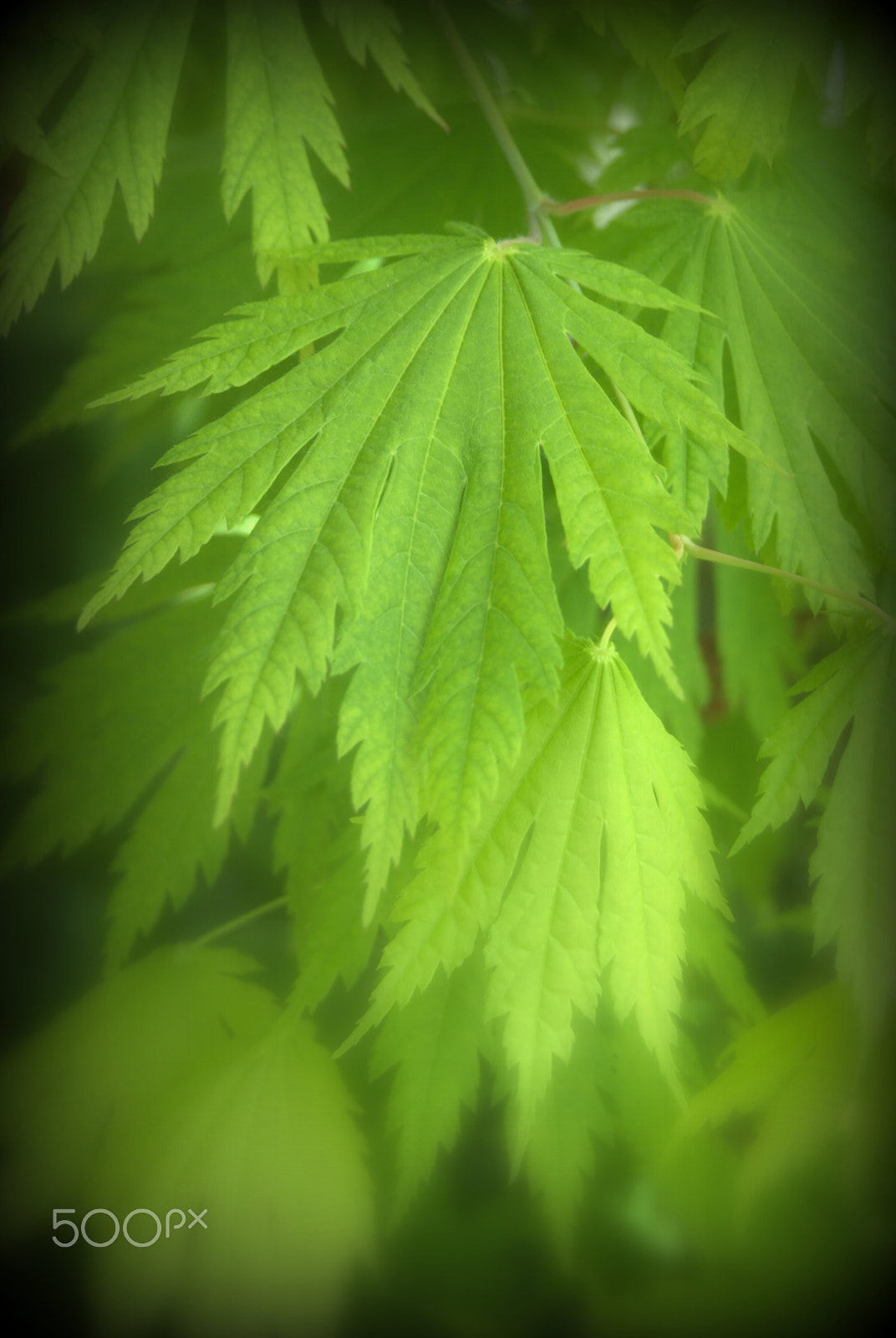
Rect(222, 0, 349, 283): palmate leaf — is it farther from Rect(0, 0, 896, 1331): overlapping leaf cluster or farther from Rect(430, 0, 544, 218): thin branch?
Rect(430, 0, 544, 218): thin branch

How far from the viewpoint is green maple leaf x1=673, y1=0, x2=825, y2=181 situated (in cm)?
47

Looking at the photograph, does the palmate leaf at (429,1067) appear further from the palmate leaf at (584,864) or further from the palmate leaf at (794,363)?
the palmate leaf at (794,363)

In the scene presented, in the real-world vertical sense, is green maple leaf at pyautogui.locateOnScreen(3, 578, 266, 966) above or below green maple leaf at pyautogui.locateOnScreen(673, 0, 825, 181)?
below

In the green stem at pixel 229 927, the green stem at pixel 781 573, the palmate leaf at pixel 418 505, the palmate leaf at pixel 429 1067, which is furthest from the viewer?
the green stem at pixel 229 927

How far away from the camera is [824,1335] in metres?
0.70

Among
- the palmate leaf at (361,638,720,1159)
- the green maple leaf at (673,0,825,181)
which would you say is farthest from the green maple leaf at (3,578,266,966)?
the green maple leaf at (673,0,825,181)

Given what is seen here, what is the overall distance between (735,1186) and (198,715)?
649 mm

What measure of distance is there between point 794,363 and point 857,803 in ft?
1.01

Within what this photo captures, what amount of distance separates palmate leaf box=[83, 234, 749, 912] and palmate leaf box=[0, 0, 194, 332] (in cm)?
11

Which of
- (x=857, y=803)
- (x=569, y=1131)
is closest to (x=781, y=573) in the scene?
(x=857, y=803)

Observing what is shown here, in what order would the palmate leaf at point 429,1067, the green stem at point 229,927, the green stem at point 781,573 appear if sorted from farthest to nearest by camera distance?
the green stem at point 229,927 → the palmate leaf at point 429,1067 → the green stem at point 781,573

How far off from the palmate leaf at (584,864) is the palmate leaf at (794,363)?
0.15 meters

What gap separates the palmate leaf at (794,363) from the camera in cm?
52

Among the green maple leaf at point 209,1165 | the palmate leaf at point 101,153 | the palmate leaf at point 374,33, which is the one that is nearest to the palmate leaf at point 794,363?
the palmate leaf at point 374,33
